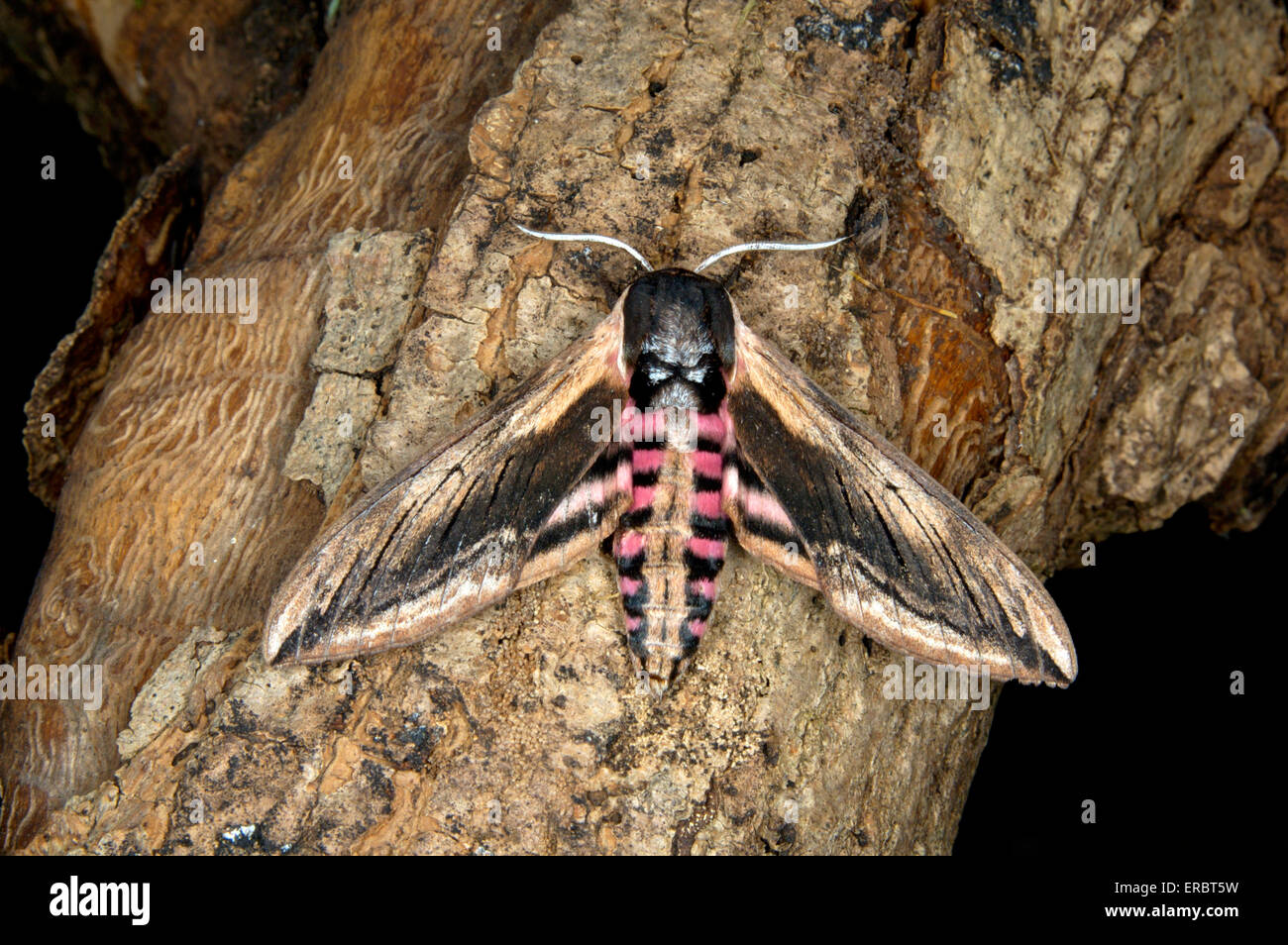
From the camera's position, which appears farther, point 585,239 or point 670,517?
point 585,239

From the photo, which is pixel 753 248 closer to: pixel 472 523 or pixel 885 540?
pixel 885 540

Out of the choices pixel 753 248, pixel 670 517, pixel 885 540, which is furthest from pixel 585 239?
pixel 885 540

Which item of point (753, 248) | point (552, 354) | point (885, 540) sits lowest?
point (885, 540)

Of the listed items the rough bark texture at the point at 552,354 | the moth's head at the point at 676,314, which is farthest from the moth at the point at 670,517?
the rough bark texture at the point at 552,354

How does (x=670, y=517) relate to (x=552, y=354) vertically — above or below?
below

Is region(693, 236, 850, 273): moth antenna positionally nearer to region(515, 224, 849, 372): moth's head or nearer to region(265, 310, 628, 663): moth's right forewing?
region(515, 224, 849, 372): moth's head

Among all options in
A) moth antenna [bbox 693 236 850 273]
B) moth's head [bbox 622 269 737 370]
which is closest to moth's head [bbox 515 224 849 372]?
moth's head [bbox 622 269 737 370]

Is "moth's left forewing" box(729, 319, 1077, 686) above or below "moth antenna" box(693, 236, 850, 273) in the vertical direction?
below
